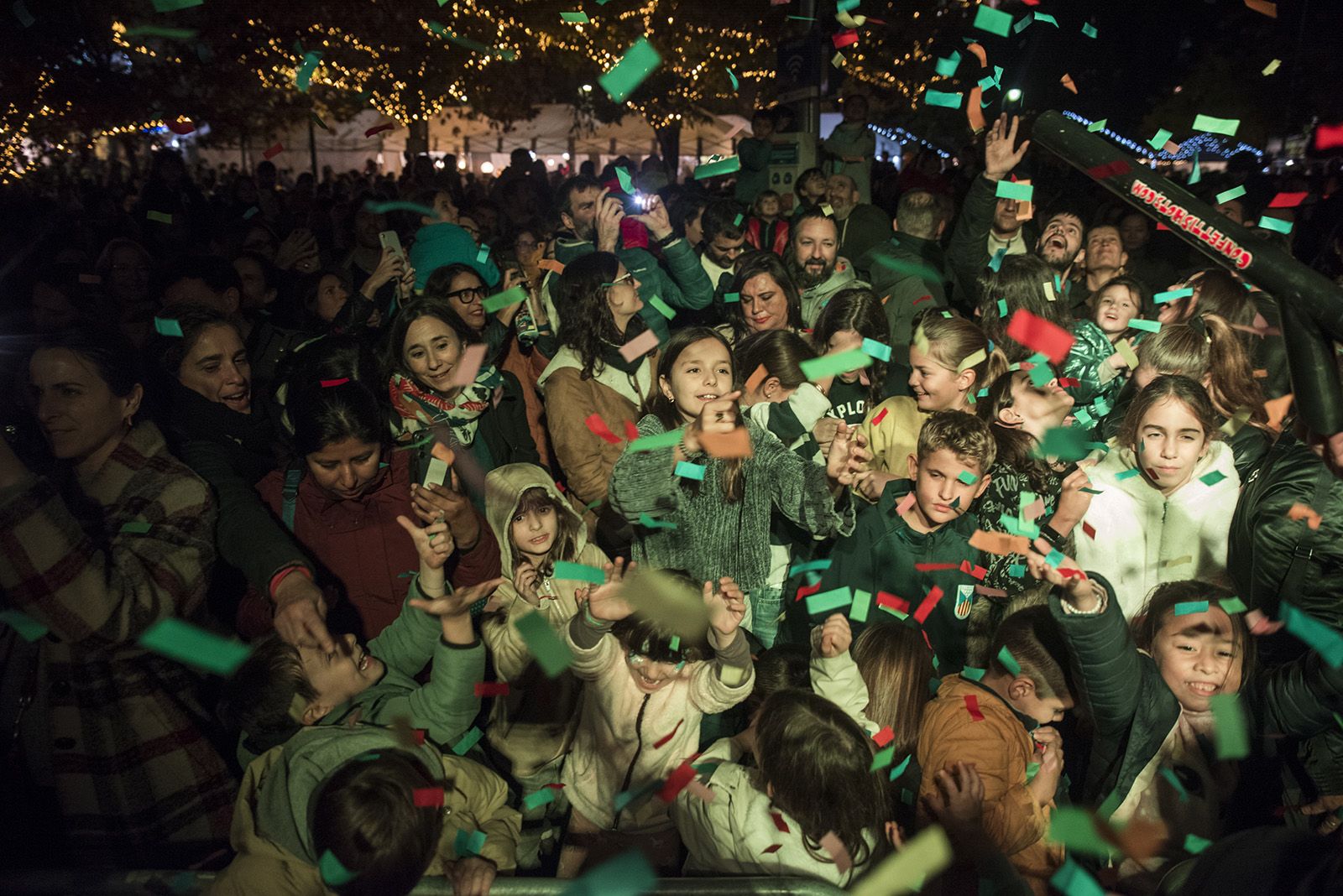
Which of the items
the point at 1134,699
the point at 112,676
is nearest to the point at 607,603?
the point at 112,676

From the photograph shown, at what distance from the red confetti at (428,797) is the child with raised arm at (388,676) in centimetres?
32

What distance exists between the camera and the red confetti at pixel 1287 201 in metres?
8.54

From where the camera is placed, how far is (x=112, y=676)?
101 inches

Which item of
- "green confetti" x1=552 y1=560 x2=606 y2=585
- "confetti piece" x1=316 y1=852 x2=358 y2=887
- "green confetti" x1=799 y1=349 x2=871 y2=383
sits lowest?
"confetti piece" x1=316 y1=852 x2=358 y2=887

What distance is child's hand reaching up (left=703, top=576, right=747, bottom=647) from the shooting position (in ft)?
9.63

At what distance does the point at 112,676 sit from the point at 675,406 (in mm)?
2173

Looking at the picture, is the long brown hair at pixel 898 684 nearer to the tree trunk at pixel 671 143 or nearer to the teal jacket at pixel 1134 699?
the teal jacket at pixel 1134 699

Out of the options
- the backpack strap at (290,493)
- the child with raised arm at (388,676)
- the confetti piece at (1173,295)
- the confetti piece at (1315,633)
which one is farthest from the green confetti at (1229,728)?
the backpack strap at (290,493)

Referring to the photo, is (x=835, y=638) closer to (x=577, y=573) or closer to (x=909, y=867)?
(x=909, y=867)

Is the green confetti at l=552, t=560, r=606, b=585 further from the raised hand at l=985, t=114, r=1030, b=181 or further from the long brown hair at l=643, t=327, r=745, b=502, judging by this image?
the raised hand at l=985, t=114, r=1030, b=181

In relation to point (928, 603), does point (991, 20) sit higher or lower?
higher

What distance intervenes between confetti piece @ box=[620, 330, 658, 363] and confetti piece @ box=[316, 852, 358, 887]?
8.88ft

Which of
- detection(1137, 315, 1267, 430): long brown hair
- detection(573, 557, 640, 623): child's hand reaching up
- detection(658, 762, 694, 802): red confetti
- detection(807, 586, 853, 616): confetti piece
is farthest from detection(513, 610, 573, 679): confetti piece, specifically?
detection(1137, 315, 1267, 430): long brown hair

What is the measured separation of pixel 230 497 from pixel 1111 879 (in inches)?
127
